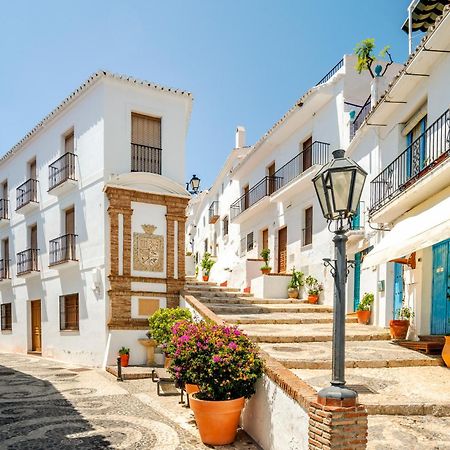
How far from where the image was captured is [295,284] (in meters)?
16.8

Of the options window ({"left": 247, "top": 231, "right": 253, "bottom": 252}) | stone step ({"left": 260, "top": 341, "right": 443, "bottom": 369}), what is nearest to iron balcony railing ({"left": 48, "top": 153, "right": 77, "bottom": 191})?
stone step ({"left": 260, "top": 341, "right": 443, "bottom": 369})

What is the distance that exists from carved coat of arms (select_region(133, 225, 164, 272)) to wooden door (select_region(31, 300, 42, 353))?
6171 millimetres

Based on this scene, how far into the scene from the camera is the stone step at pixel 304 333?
30.7ft

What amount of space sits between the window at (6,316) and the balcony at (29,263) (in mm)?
2875

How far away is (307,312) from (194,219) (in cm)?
2701

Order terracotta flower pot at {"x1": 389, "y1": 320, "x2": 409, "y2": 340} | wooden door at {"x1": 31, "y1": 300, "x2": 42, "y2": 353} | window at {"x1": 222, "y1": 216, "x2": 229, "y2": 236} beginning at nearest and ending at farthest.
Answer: terracotta flower pot at {"x1": 389, "y1": 320, "x2": 409, "y2": 340} < wooden door at {"x1": 31, "y1": 300, "x2": 42, "y2": 353} < window at {"x1": 222, "y1": 216, "x2": 229, "y2": 236}

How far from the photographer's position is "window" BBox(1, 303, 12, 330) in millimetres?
20172

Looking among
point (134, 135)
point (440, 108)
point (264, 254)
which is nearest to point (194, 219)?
point (264, 254)

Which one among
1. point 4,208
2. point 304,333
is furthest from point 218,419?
point 4,208

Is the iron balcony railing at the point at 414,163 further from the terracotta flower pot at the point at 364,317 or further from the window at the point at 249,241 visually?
the window at the point at 249,241

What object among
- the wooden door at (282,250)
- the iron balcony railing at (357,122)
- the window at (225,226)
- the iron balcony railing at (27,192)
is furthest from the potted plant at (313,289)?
the window at (225,226)

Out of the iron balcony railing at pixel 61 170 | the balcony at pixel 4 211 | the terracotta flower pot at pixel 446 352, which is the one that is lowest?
the terracotta flower pot at pixel 446 352

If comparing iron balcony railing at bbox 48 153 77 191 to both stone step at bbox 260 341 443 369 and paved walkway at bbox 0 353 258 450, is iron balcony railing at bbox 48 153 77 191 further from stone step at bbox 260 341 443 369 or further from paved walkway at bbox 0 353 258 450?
stone step at bbox 260 341 443 369

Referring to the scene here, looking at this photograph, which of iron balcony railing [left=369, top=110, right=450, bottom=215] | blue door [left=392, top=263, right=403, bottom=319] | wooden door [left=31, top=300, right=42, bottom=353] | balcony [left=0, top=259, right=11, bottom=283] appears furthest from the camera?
balcony [left=0, top=259, right=11, bottom=283]
